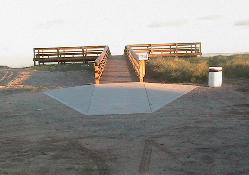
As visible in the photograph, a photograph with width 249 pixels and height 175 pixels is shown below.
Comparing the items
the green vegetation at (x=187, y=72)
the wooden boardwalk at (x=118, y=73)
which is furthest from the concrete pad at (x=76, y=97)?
the green vegetation at (x=187, y=72)

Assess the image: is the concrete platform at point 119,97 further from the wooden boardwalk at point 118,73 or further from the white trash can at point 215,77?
the wooden boardwalk at point 118,73

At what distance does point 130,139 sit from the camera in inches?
376

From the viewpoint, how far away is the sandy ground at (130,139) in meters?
7.50

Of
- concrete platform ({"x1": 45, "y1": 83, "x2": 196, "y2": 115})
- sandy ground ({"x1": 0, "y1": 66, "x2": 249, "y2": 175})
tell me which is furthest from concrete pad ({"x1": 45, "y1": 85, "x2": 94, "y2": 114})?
sandy ground ({"x1": 0, "y1": 66, "x2": 249, "y2": 175})

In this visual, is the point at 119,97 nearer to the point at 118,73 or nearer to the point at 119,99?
the point at 119,99

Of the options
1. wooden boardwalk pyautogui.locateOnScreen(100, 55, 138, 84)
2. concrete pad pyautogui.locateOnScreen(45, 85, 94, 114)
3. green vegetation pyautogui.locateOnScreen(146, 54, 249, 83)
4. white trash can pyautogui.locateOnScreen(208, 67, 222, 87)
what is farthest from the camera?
green vegetation pyautogui.locateOnScreen(146, 54, 249, 83)

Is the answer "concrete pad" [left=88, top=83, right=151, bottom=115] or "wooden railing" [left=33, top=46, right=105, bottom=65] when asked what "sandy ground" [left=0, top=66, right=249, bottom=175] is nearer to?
"concrete pad" [left=88, top=83, right=151, bottom=115]

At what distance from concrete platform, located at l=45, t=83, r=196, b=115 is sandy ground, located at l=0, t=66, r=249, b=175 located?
512mm

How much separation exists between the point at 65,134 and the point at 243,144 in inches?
160

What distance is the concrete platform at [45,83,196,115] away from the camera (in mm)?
13812

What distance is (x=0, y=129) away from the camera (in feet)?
36.9

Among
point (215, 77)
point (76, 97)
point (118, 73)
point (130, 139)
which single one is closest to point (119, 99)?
point (76, 97)

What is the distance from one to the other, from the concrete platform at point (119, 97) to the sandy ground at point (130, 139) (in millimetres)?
512

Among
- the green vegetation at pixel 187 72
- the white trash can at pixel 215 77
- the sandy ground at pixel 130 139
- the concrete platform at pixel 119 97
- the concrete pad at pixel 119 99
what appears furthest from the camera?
the green vegetation at pixel 187 72
